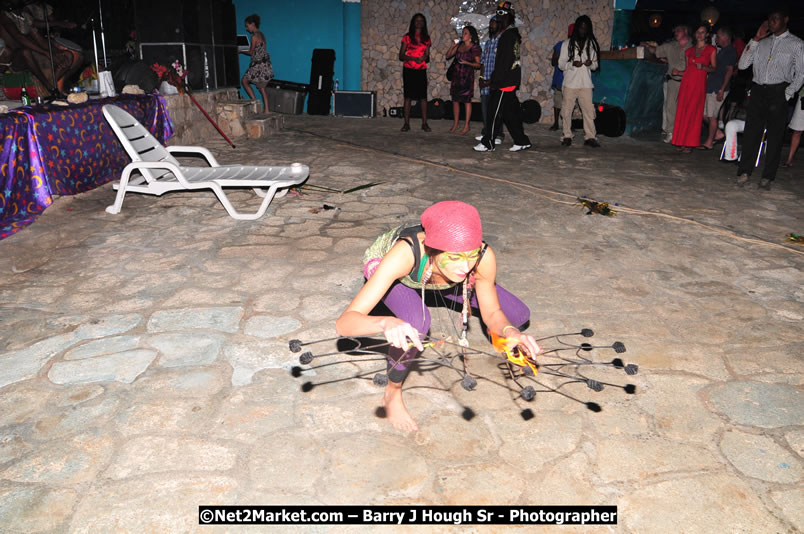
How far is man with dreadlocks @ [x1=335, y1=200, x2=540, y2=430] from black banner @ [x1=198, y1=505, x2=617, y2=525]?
1.60ft

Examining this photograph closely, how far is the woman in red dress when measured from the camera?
870 centimetres

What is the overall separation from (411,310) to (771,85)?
20.0 ft

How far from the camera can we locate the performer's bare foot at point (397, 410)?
254 cm

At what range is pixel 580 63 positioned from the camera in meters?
8.84

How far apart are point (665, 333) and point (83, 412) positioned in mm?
3143

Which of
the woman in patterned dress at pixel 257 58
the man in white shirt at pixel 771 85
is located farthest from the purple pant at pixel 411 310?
the woman in patterned dress at pixel 257 58

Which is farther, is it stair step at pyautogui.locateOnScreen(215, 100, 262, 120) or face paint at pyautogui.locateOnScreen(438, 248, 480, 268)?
stair step at pyautogui.locateOnScreen(215, 100, 262, 120)

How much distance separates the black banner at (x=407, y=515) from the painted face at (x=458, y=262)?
871mm

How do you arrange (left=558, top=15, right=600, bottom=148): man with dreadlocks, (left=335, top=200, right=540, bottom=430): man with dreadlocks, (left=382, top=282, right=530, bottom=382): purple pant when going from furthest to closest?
(left=558, top=15, right=600, bottom=148): man with dreadlocks < (left=382, top=282, right=530, bottom=382): purple pant < (left=335, top=200, right=540, bottom=430): man with dreadlocks

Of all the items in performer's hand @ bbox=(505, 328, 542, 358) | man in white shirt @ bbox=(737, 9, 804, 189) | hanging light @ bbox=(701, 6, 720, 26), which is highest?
hanging light @ bbox=(701, 6, 720, 26)

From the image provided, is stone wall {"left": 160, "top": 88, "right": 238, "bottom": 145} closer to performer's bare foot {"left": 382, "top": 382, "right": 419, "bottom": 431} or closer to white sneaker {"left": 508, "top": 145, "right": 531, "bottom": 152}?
white sneaker {"left": 508, "top": 145, "right": 531, "bottom": 152}

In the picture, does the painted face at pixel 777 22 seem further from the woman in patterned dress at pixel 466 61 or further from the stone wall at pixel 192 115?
the stone wall at pixel 192 115

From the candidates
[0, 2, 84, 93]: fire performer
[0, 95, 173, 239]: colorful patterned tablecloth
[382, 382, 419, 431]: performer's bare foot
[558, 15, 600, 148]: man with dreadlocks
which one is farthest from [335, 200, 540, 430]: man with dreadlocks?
[0, 2, 84, 93]: fire performer

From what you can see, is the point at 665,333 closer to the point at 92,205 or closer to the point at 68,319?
the point at 68,319
